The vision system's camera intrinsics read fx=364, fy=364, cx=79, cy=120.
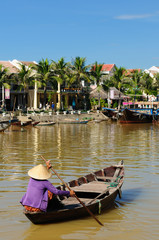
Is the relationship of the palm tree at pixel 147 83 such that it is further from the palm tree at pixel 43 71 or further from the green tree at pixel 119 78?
the palm tree at pixel 43 71

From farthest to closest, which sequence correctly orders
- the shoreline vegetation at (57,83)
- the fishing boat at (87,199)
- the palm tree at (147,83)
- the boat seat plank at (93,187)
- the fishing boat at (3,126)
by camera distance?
the palm tree at (147,83), the shoreline vegetation at (57,83), the fishing boat at (3,126), the boat seat plank at (93,187), the fishing boat at (87,199)

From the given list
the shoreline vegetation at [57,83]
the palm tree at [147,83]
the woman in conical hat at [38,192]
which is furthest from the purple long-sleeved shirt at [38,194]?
the palm tree at [147,83]

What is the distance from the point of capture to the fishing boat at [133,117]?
48.3 m

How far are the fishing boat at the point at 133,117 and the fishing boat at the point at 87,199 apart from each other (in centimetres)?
3793

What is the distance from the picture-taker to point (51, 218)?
7727 mm

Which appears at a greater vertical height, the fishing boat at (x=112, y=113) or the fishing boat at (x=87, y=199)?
the fishing boat at (x=112, y=113)

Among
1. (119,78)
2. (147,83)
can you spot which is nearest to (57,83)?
(119,78)

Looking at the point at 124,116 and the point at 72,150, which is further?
the point at 124,116

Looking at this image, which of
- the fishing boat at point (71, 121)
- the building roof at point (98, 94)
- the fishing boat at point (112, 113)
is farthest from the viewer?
the building roof at point (98, 94)

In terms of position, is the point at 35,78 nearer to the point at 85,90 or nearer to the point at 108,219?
the point at 85,90

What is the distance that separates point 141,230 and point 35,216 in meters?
2.24

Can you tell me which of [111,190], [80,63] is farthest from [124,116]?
[111,190]

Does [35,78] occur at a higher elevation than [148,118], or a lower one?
higher

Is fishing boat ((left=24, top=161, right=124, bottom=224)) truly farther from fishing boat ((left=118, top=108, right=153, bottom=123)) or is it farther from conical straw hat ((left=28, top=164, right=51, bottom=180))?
fishing boat ((left=118, top=108, right=153, bottom=123))
